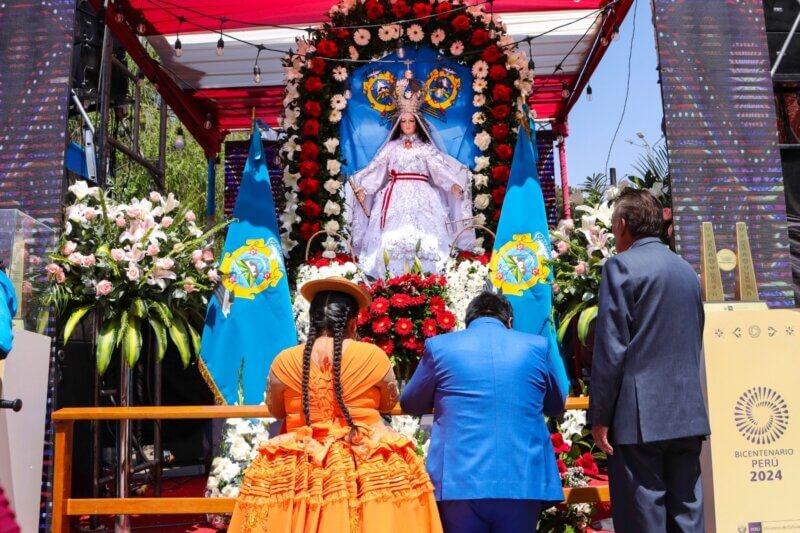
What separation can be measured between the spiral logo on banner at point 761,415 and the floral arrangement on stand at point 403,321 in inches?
91.0

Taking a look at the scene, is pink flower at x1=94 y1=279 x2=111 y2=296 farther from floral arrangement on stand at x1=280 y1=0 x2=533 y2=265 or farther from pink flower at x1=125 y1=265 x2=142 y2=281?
floral arrangement on stand at x1=280 y1=0 x2=533 y2=265

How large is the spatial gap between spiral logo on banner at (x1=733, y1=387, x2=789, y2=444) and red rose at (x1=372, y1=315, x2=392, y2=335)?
8.17 ft

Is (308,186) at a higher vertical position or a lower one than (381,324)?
higher

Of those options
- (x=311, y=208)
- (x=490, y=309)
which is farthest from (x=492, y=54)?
(x=490, y=309)

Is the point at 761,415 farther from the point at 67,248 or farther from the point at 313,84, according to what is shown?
the point at 313,84

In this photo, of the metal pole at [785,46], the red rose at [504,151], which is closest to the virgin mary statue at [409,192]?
the red rose at [504,151]

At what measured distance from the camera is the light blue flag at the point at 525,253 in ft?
22.2

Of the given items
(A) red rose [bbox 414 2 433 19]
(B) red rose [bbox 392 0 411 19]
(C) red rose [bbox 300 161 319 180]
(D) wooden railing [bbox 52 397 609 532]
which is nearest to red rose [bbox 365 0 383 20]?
(B) red rose [bbox 392 0 411 19]

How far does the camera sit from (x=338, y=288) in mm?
3195

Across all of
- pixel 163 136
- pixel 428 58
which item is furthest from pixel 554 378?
pixel 163 136

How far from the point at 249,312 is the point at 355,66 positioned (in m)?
3.26

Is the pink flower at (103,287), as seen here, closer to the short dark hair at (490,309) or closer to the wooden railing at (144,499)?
the wooden railing at (144,499)

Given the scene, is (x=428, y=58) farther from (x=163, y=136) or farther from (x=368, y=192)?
(x=163, y=136)

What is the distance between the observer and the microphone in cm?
360
